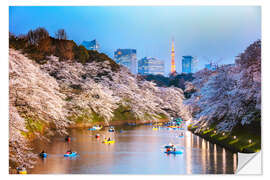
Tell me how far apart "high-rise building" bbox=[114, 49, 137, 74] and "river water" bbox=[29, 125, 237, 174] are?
6554 millimetres

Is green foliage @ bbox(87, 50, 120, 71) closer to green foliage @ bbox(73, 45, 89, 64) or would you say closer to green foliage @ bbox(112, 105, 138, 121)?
green foliage @ bbox(73, 45, 89, 64)

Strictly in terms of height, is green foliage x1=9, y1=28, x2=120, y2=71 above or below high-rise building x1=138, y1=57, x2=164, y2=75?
above

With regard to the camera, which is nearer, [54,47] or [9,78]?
[9,78]

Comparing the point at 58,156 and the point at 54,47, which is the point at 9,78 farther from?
the point at 54,47

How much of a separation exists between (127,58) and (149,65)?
4.54 meters

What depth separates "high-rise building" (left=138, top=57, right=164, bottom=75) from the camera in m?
37.4

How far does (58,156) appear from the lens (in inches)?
997

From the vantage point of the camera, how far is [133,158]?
24844 millimetres

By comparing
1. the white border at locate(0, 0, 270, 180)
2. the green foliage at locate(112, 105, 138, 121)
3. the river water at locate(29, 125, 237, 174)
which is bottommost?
the river water at locate(29, 125, 237, 174)

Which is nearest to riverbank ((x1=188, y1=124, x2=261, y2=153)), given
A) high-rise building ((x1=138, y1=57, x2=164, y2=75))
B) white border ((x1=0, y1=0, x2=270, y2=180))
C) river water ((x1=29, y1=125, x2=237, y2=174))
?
river water ((x1=29, y1=125, x2=237, y2=174))
